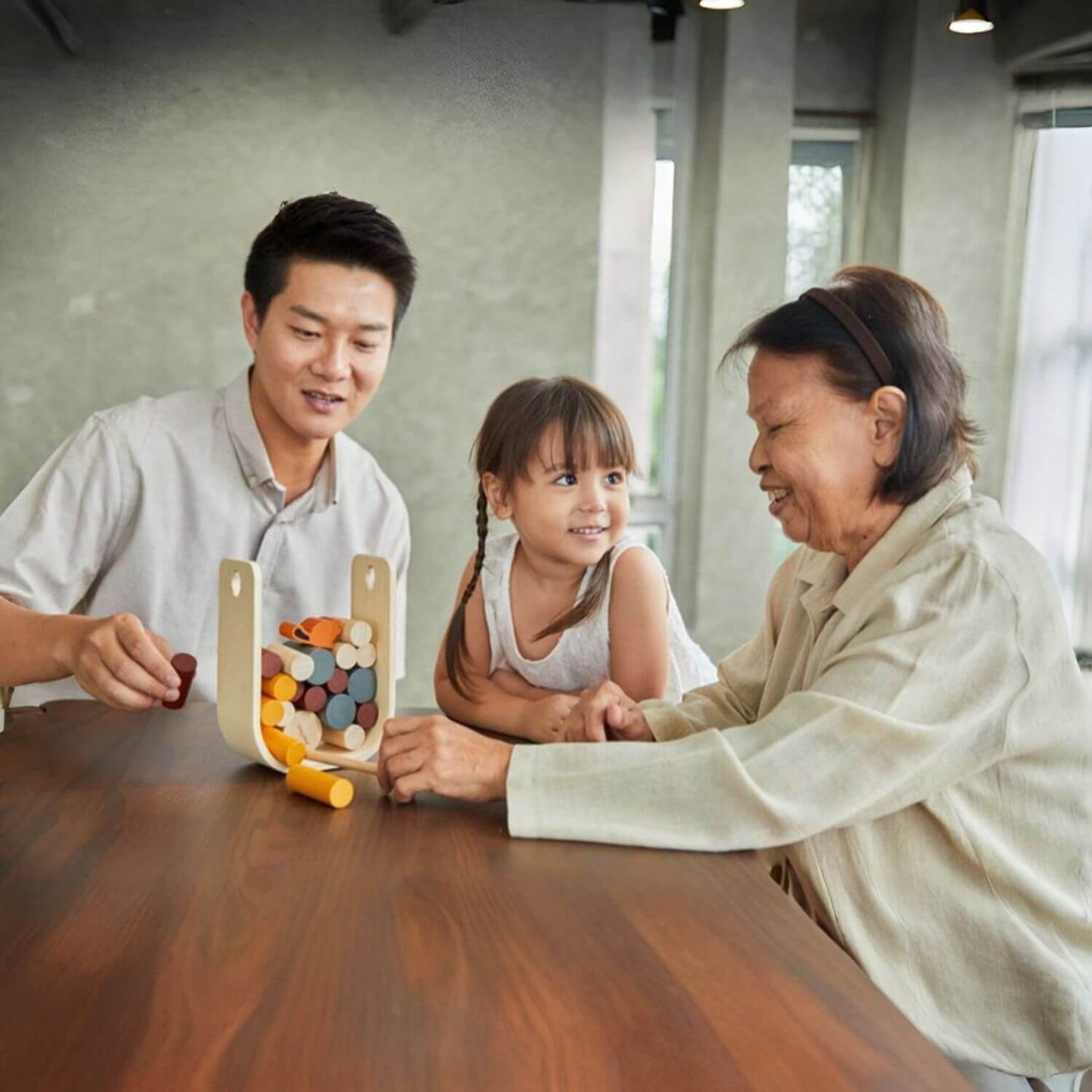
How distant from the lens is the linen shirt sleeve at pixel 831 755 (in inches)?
49.6

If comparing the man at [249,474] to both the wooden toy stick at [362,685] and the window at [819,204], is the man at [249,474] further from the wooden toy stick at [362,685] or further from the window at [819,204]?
the window at [819,204]

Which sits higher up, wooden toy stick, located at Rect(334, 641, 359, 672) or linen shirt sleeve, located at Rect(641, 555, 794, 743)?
wooden toy stick, located at Rect(334, 641, 359, 672)

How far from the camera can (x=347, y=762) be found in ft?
4.96

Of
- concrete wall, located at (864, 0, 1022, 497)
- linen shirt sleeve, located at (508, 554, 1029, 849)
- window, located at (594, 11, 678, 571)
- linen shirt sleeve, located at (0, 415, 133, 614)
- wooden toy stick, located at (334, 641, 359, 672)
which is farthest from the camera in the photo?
concrete wall, located at (864, 0, 1022, 497)

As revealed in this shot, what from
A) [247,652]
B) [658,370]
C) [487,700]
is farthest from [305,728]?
[658,370]

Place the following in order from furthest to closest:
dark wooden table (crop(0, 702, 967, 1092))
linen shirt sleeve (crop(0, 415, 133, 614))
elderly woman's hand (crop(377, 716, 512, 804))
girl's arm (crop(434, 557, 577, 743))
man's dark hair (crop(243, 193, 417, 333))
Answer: man's dark hair (crop(243, 193, 417, 333)) < linen shirt sleeve (crop(0, 415, 133, 614)) < girl's arm (crop(434, 557, 577, 743)) < elderly woman's hand (crop(377, 716, 512, 804)) < dark wooden table (crop(0, 702, 967, 1092))

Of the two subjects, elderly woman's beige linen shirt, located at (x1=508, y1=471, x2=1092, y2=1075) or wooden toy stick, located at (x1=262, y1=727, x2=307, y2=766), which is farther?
wooden toy stick, located at (x1=262, y1=727, x2=307, y2=766)

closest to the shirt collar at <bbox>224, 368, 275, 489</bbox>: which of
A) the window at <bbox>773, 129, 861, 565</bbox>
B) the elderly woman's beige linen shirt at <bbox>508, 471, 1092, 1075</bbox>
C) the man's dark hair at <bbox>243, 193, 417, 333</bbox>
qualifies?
the man's dark hair at <bbox>243, 193, 417, 333</bbox>

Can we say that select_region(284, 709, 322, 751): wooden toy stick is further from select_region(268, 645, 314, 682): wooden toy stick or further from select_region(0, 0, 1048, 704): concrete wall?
select_region(0, 0, 1048, 704): concrete wall

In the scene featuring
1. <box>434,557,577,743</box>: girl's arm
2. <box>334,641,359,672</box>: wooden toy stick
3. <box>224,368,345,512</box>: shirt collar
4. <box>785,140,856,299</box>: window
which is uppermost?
<box>785,140,856,299</box>: window

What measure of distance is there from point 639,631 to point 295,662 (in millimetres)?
610

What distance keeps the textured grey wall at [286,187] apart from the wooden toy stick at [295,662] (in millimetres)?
2079

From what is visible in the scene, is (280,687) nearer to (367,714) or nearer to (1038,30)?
(367,714)

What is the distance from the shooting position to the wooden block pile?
1529 mm
